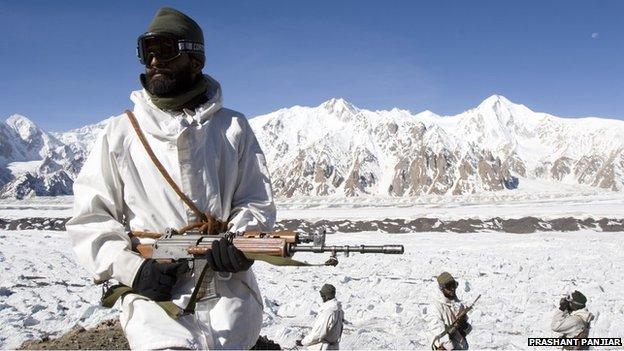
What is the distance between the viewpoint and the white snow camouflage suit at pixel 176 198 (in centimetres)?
270

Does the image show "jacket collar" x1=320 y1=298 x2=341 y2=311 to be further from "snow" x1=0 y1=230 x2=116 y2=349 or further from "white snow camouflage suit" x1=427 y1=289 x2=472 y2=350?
"snow" x1=0 y1=230 x2=116 y2=349

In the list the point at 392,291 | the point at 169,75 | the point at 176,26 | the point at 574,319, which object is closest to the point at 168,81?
the point at 169,75

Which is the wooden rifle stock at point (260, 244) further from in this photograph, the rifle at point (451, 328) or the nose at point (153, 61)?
the rifle at point (451, 328)

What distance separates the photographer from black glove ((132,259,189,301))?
260cm

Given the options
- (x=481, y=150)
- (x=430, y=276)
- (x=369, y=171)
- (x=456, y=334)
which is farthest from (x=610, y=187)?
(x=456, y=334)

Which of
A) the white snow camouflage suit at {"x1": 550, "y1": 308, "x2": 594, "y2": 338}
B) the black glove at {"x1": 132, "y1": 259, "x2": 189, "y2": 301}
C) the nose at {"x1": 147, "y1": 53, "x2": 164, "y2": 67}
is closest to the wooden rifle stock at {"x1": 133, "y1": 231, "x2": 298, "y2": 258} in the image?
the black glove at {"x1": 132, "y1": 259, "x2": 189, "y2": 301}

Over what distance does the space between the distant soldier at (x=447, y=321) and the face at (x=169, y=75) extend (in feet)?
16.0

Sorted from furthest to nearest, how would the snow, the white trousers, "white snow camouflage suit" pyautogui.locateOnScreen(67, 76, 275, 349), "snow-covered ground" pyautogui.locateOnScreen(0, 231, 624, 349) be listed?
"snow-covered ground" pyautogui.locateOnScreen(0, 231, 624, 349), the snow, "white snow camouflage suit" pyautogui.locateOnScreen(67, 76, 275, 349), the white trousers

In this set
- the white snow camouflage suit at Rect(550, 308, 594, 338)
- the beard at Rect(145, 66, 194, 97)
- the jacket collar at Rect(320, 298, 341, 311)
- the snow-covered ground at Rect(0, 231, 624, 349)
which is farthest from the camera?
the snow-covered ground at Rect(0, 231, 624, 349)

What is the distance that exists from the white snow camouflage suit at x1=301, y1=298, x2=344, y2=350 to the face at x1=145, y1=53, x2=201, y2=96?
5641 mm

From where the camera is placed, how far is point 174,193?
2906 mm

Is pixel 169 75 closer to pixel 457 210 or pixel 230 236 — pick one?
pixel 230 236

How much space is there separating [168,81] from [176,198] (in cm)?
64

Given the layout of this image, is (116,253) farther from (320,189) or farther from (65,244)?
(320,189)
